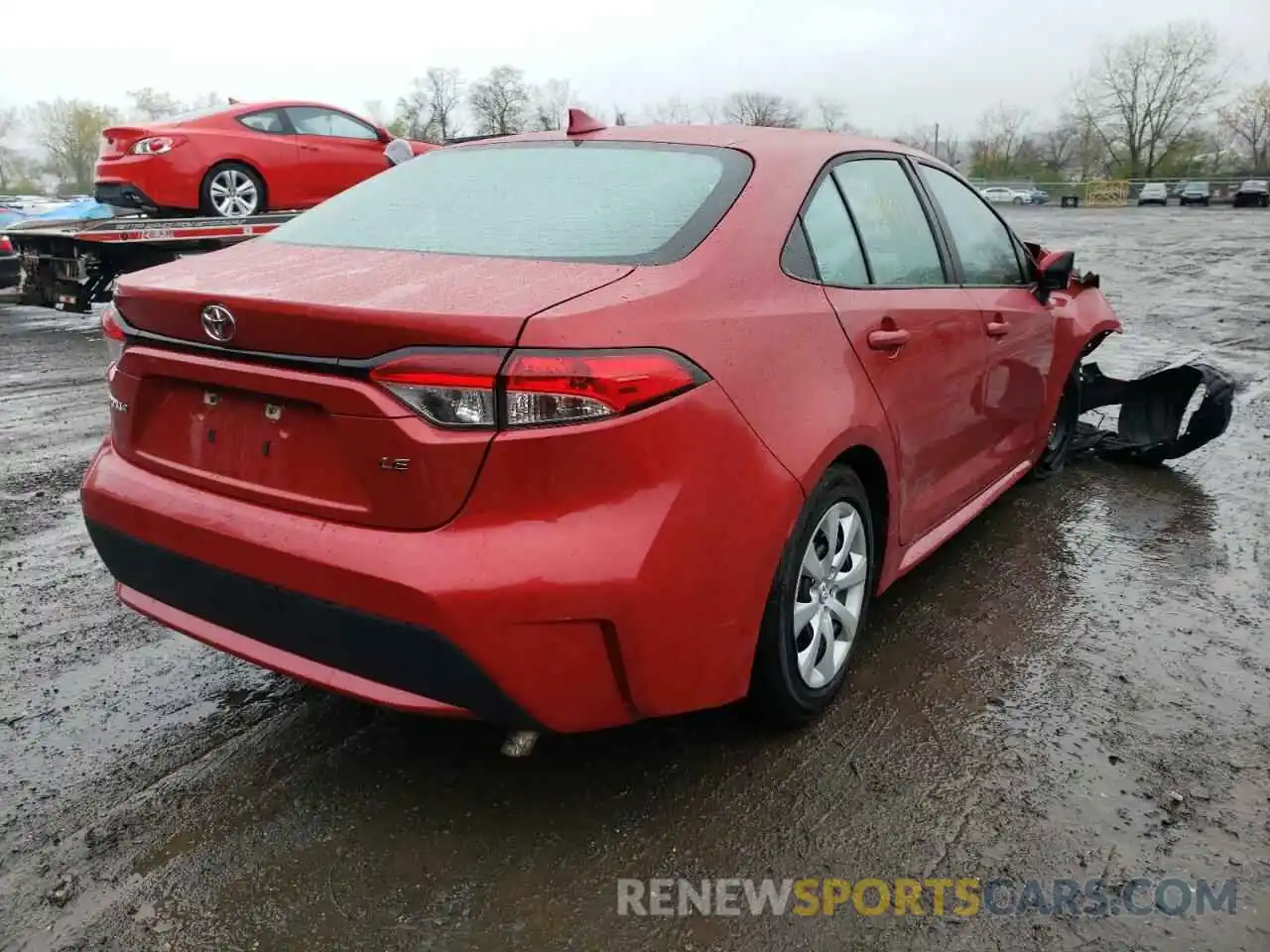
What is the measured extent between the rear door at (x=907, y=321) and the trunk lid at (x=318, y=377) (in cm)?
89

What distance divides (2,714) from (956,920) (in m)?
2.70

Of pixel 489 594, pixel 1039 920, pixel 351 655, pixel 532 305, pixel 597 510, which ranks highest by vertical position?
pixel 532 305

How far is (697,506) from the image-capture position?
7.38 feet

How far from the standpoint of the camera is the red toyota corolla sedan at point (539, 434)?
6.89 feet

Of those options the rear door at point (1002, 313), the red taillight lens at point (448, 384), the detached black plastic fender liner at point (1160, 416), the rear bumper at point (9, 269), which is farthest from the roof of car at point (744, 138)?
the rear bumper at point (9, 269)

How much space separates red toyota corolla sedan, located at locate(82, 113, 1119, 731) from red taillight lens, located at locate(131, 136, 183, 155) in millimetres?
7626

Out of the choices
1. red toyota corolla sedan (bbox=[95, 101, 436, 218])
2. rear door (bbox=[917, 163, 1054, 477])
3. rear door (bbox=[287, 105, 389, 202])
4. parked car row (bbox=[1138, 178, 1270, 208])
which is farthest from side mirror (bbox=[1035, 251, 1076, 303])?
parked car row (bbox=[1138, 178, 1270, 208])

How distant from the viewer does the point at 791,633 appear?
2.66 m

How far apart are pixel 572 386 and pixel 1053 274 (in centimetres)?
309

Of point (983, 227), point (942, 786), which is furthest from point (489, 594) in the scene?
point (983, 227)

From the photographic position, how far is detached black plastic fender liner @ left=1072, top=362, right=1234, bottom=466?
5371 millimetres

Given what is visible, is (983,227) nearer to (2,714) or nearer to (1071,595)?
(1071,595)

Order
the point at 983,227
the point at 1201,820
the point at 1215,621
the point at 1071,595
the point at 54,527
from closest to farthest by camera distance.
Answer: the point at 1201,820 → the point at 1215,621 → the point at 1071,595 → the point at 983,227 → the point at 54,527

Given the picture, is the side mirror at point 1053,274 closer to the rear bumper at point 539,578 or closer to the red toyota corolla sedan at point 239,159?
the rear bumper at point 539,578
